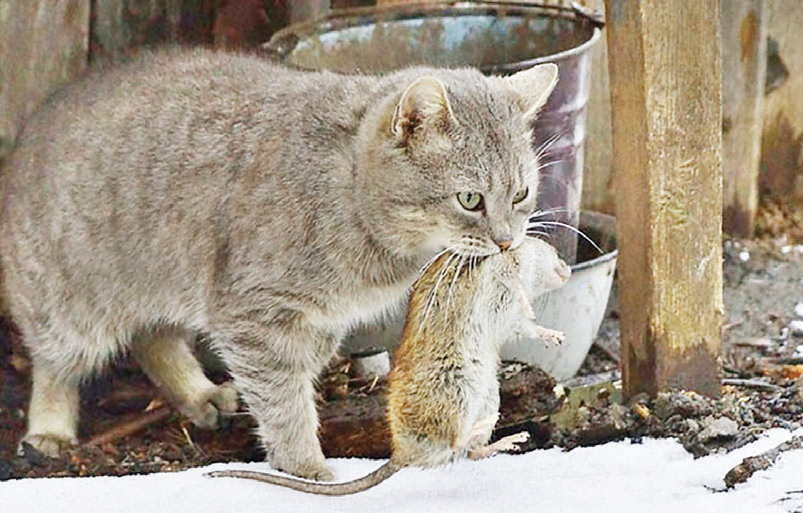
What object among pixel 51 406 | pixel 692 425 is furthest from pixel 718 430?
pixel 51 406

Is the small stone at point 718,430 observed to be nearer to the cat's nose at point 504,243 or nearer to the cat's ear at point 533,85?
the cat's nose at point 504,243

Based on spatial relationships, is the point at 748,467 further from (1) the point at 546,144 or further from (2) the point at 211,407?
(2) the point at 211,407

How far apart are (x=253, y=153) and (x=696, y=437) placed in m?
1.28

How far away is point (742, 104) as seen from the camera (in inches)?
193

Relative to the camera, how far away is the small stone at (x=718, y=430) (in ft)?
11.1

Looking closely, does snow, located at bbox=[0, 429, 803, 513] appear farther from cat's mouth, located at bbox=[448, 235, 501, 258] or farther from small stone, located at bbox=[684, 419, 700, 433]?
cat's mouth, located at bbox=[448, 235, 501, 258]

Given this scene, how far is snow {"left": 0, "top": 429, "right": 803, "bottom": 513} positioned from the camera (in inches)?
123

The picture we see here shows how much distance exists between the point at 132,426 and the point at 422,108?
4.70ft

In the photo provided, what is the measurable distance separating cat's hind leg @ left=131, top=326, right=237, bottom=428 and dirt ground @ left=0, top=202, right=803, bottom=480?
43mm

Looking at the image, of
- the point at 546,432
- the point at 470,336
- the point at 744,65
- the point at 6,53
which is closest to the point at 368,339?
the point at 546,432

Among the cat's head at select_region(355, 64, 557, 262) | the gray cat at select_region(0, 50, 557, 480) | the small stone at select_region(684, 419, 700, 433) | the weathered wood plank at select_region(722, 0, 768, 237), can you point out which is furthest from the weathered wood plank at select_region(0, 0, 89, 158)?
the weathered wood plank at select_region(722, 0, 768, 237)

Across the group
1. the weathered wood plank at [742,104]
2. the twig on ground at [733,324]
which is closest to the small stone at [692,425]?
the twig on ground at [733,324]

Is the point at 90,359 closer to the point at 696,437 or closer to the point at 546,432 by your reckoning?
the point at 546,432

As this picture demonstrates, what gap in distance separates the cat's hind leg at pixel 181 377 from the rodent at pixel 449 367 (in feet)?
2.17
